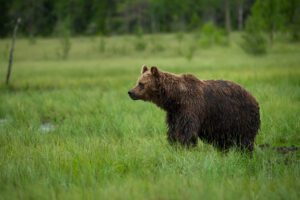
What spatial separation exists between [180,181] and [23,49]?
38.1 m

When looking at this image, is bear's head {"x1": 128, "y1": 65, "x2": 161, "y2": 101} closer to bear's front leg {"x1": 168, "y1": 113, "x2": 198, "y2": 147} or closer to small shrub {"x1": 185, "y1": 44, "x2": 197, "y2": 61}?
bear's front leg {"x1": 168, "y1": 113, "x2": 198, "y2": 147}

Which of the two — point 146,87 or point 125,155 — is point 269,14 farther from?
point 125,155

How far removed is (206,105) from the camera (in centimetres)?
748

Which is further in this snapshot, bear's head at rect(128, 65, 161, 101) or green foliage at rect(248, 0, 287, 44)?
green foliage at rect(248, 0, 287, 44)

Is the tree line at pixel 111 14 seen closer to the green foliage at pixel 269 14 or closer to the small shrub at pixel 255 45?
the green foliage at pixel 269 14

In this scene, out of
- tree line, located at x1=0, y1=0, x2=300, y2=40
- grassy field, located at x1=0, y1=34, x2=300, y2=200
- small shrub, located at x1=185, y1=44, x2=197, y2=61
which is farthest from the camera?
tree line, located at x1=0, y1=0, x2=300, y2=40

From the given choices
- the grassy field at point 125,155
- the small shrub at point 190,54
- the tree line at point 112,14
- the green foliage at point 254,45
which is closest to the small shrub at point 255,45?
the green foliage at point 254,45

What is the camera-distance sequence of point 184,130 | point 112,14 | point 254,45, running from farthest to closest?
point 112,14 < point 254,45 < point 184,130

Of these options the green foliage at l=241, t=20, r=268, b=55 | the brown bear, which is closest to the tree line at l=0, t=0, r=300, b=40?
the green foliage at l=241, t=20, r=268, b=55

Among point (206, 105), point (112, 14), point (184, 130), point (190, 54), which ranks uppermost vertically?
point (112, 14)

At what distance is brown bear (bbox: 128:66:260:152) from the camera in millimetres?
7324

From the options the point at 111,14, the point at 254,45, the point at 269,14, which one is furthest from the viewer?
the point at 111,14

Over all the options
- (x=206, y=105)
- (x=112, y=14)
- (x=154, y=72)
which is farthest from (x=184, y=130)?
(x=112, y=14)

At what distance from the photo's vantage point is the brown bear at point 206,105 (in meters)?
7.32
